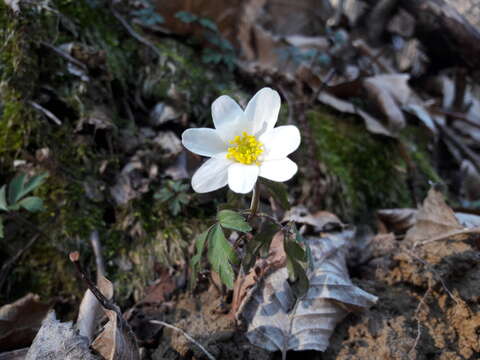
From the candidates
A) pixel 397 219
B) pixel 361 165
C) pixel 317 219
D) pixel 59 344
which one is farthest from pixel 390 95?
pixel 59 344

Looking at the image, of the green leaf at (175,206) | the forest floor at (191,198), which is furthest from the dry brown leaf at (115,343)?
the green leaf at (175,206)

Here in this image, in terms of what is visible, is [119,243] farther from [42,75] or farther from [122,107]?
[42,75]

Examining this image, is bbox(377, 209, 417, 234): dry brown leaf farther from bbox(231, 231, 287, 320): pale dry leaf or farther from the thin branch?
the thin branch

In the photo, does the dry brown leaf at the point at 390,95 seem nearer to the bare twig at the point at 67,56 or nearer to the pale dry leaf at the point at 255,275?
the pale dry leaf at the point at 255,275

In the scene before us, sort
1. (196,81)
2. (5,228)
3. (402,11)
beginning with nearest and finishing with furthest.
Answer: (5,228) → (196,81) → (402,11)

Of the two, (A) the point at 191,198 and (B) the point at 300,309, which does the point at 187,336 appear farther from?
(A) the point at 191,198

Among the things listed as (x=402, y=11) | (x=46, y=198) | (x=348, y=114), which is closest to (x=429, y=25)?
(x=402, y=11)
